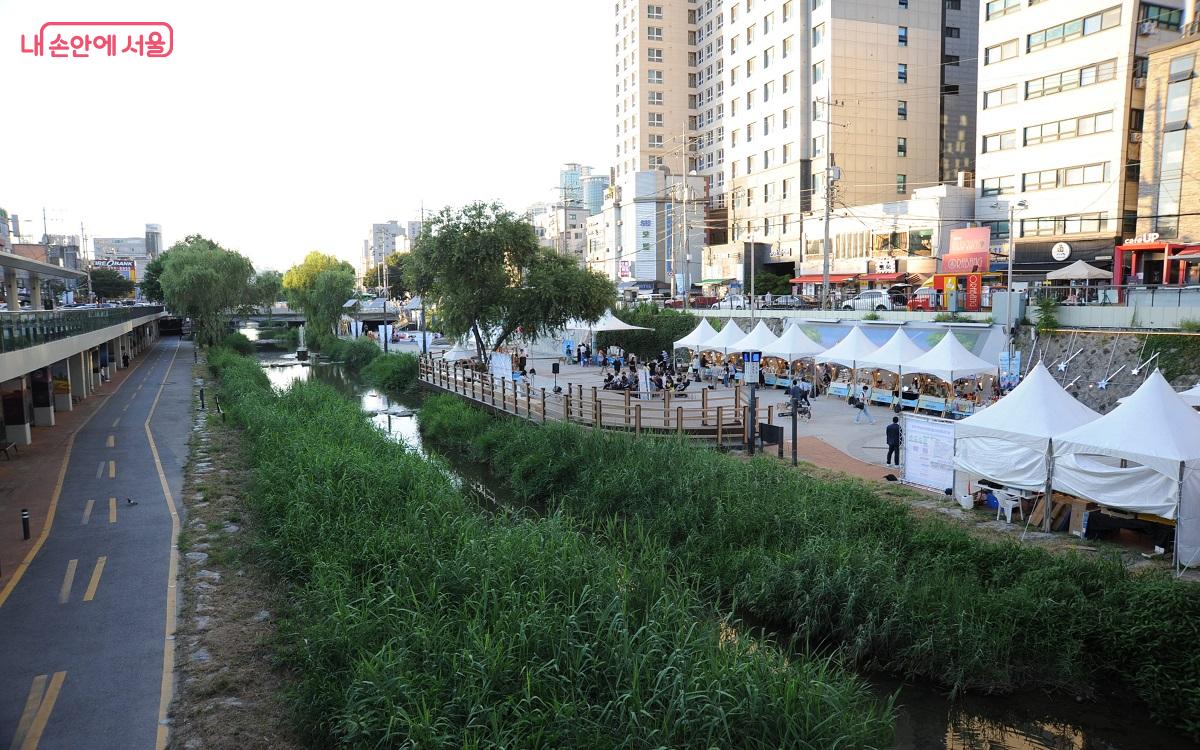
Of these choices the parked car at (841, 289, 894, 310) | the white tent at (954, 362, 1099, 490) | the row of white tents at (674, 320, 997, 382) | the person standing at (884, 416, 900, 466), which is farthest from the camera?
the parked car at (841, 289, 894, 310)

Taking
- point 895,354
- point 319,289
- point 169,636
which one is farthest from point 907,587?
point 319,289

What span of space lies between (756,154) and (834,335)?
108 feet

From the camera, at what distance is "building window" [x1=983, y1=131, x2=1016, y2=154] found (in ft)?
140

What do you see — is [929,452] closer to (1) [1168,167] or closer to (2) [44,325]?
(2) [44,325]

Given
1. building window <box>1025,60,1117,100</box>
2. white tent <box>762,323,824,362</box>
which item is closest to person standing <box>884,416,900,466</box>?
white tent <box>762,323,824,362</box>

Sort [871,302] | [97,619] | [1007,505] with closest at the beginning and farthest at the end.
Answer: [97,619], [1007,505], [871,302]

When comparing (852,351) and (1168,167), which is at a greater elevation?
(1168,167)

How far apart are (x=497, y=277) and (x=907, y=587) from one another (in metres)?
24.0

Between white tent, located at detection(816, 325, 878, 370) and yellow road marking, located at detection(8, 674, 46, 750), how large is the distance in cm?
2368

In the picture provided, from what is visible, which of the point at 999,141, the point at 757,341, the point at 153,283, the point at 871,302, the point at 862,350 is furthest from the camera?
the point at 153,283

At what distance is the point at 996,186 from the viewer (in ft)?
144

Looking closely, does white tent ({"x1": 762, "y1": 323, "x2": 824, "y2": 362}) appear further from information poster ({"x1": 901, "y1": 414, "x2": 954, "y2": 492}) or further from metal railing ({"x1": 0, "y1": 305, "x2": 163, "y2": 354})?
metal railing ({"x1": 0, "y1": 305, "x2": 163, "y2": 354})

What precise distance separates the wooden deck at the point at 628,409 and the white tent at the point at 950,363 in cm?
488

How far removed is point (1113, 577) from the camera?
35.8 feet
